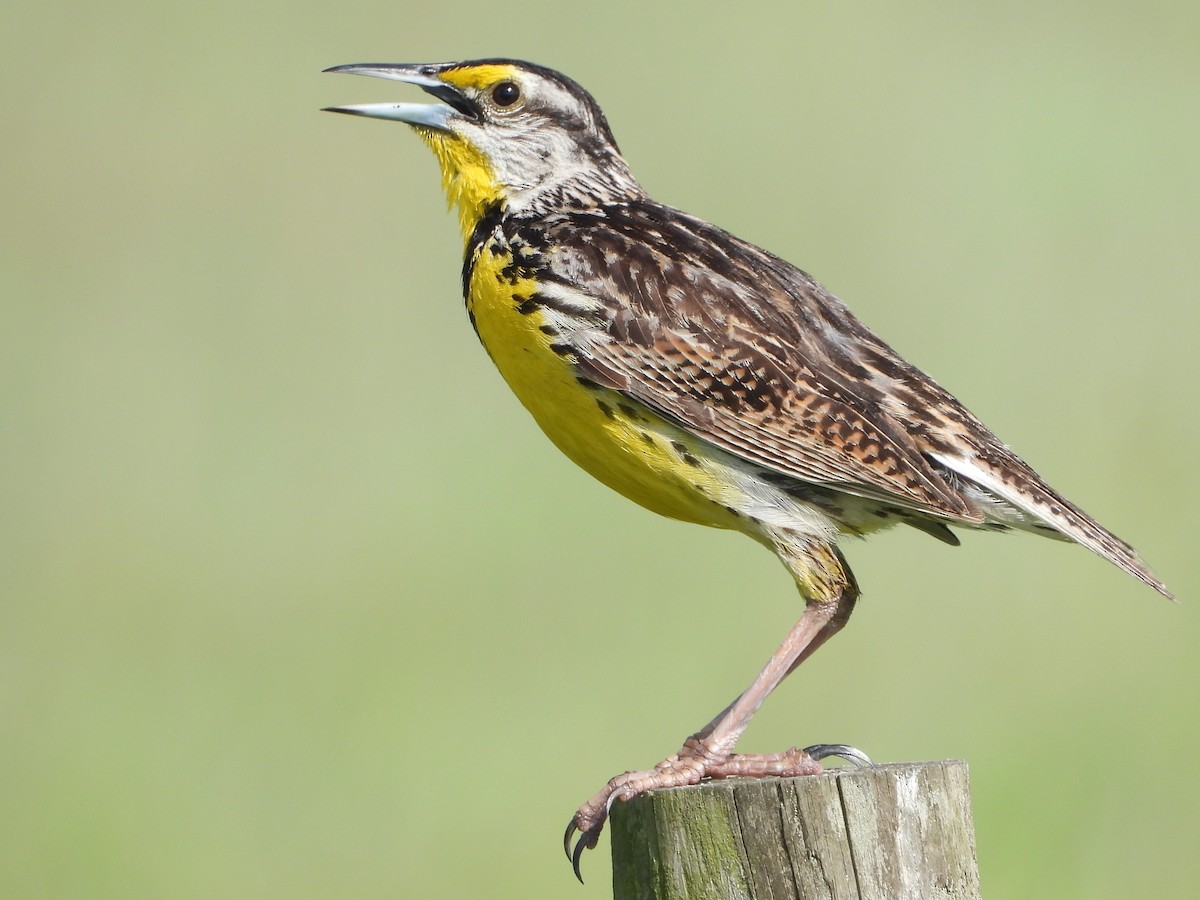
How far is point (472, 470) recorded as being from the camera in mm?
6531

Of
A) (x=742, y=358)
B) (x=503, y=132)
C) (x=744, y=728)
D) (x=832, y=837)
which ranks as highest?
(x=503, y=132)

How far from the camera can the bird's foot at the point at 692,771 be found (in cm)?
288

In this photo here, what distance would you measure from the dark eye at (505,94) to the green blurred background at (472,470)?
2.30 m

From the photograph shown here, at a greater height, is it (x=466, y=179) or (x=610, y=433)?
(x=466, y=179)

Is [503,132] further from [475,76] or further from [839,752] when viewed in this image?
[839,752]

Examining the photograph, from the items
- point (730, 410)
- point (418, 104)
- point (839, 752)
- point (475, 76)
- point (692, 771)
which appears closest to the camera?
point (839, 752)

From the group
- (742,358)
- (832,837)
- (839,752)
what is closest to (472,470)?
(742,358)

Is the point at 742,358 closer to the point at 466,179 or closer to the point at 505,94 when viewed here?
the point at 466,179

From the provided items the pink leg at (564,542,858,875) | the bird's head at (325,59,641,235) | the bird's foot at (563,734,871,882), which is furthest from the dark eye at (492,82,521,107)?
the bird's foot at (563,734,871,882)

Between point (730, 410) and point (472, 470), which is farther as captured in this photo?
point (472, 470)

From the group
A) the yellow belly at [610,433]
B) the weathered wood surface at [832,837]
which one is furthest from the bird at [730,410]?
the weathered wood surface at [832,837]

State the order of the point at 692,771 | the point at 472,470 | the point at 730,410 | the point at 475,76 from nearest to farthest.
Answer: the point at 692,771
the point at 730,410
the point at 475,76
the point at 472,470

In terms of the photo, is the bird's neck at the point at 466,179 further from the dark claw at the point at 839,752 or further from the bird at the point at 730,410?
the dark claw at the point at 839,752

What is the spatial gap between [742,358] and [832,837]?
1.10 m
